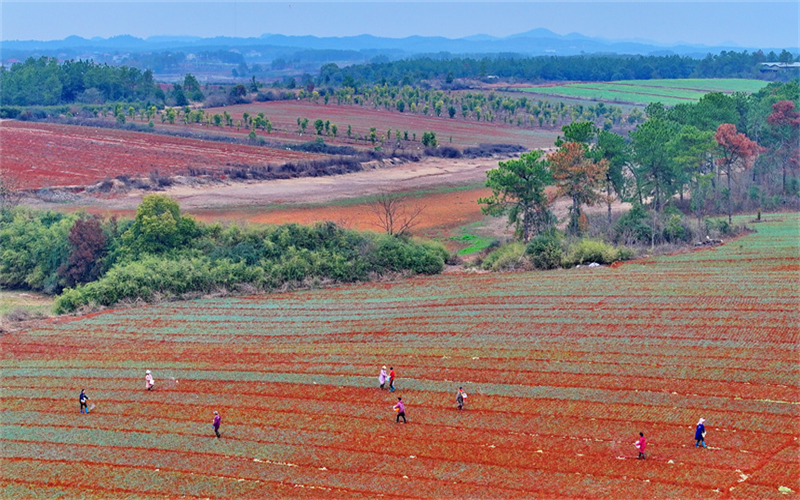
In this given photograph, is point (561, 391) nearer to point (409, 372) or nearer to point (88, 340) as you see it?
point (409, 372)

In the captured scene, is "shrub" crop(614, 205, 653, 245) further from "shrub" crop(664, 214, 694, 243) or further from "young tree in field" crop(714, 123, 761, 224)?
"young tree in field" crop(714, 123, 761, 224)

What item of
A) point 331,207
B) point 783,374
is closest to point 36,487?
point 783,374

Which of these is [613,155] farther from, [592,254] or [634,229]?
[592,254]

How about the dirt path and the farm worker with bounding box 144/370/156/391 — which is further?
the dirt path

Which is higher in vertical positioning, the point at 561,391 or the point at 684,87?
the point at 684,87

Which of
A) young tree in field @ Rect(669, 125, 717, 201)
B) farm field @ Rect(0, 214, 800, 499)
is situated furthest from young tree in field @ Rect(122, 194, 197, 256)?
young tree in field @ Rect(669, 125, 717, 201)

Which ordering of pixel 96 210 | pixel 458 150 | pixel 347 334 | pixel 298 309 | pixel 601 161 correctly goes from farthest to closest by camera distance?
pixel 458 150 → pixel 96 210 → pixel 601 161 → pixel 298 309 → pixel 347 334
